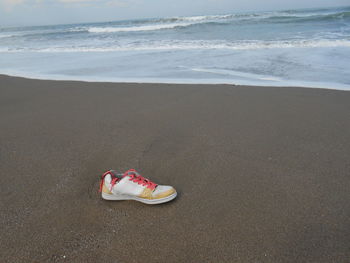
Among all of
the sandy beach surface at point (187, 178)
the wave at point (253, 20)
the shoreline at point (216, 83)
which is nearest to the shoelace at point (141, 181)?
the sandy beach surface at point (187, 178)

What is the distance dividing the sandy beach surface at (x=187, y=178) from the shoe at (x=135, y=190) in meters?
0.05

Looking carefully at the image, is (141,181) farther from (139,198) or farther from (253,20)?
(253,20)

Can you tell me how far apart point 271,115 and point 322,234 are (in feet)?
5.78

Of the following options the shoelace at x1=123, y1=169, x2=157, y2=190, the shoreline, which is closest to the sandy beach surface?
the shoelace at x1=123, y1=169, x2=157, y2=190

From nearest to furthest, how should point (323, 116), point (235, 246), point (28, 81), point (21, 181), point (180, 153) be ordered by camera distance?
point (235, 246), point (21, 181), point (180, 153), point (323, 116), point (28, 81)

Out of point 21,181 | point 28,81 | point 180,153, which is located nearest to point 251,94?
point 180,153

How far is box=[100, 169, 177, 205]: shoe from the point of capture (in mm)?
1704

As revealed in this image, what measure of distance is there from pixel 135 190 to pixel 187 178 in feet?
1.41

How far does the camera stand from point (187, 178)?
6.50 feet

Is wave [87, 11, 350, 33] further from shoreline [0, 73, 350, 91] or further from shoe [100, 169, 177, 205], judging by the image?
shoe [100, 169, 177, 205]

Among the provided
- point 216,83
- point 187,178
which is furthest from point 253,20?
point 187,178

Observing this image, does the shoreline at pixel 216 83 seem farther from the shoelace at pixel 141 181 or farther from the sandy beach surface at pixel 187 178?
the shoelace at pixel 141 181

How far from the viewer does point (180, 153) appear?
2318 mm

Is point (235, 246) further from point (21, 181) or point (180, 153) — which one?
point (21, 181)
